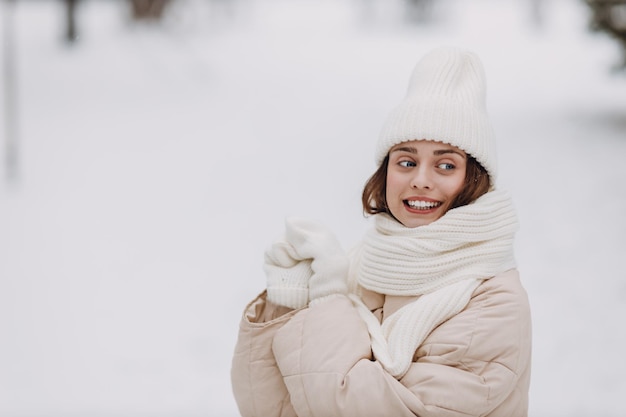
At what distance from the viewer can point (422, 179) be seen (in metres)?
1.89

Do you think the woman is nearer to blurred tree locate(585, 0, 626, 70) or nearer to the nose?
the nose

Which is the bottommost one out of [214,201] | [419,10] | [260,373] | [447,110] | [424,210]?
[214,201]

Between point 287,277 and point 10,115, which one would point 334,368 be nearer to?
point 287,277

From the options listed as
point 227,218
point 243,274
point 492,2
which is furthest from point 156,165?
point 492,2

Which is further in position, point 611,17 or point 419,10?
point 419,10

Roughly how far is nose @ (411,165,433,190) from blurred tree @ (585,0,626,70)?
205 inches

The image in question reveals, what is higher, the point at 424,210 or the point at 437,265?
the point at 424,210

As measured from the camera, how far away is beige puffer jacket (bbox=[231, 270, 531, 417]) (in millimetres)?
1762

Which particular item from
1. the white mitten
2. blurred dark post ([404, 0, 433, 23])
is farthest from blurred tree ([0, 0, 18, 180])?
blurred dark post ([404, 0, 433, 23])

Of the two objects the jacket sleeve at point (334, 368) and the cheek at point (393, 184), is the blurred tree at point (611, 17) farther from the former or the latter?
the jacket sleeve at point (334, 368)

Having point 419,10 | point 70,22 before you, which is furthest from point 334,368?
point 419,10

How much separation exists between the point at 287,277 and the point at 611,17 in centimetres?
542

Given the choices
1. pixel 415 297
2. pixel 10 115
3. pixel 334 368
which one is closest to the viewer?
pixel 334 368

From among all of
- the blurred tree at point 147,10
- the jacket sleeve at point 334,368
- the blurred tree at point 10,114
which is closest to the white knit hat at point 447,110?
the jacket sleeve at point 334,368
